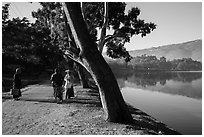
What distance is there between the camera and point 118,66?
151375 mm

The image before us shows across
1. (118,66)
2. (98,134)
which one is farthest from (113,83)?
(118,66)

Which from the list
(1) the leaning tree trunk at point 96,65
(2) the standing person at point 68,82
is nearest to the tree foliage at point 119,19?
(2) the standing person at point 68,82

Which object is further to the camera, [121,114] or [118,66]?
[118,66]

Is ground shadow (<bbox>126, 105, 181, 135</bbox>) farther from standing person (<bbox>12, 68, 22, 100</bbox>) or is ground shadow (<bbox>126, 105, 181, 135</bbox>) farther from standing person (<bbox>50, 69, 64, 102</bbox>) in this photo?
standing person (<bbox>12, 68, 22, 100</bbox>)

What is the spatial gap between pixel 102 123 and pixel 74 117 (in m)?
1.74

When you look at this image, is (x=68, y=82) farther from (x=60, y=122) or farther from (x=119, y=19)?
(x=119, y=19)

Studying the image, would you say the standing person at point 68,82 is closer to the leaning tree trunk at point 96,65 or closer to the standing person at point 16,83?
the standing person at point 16,83


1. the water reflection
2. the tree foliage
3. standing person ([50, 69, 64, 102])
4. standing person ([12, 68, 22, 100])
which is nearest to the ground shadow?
standing person ([50, 69, 64, 102])

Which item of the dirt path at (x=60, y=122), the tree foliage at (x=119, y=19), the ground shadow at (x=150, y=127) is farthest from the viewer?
the tree foliage at (x=119, y=19)

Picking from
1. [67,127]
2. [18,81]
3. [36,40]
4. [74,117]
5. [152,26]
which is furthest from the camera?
[36,40]

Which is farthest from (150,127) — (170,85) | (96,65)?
(170,85)

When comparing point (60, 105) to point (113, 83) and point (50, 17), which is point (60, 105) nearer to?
point (113, 83)

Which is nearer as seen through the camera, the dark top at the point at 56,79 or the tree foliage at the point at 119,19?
the dark top at the point at 56,79

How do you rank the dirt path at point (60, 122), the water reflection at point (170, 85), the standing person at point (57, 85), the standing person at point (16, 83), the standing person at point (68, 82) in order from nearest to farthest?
the dirt path at point (60, 122) → the standing person at point (57, 85) → the standing person at point (16, 83) → the standing person at point (68, 82) → the water reflection at point (170, 85)
